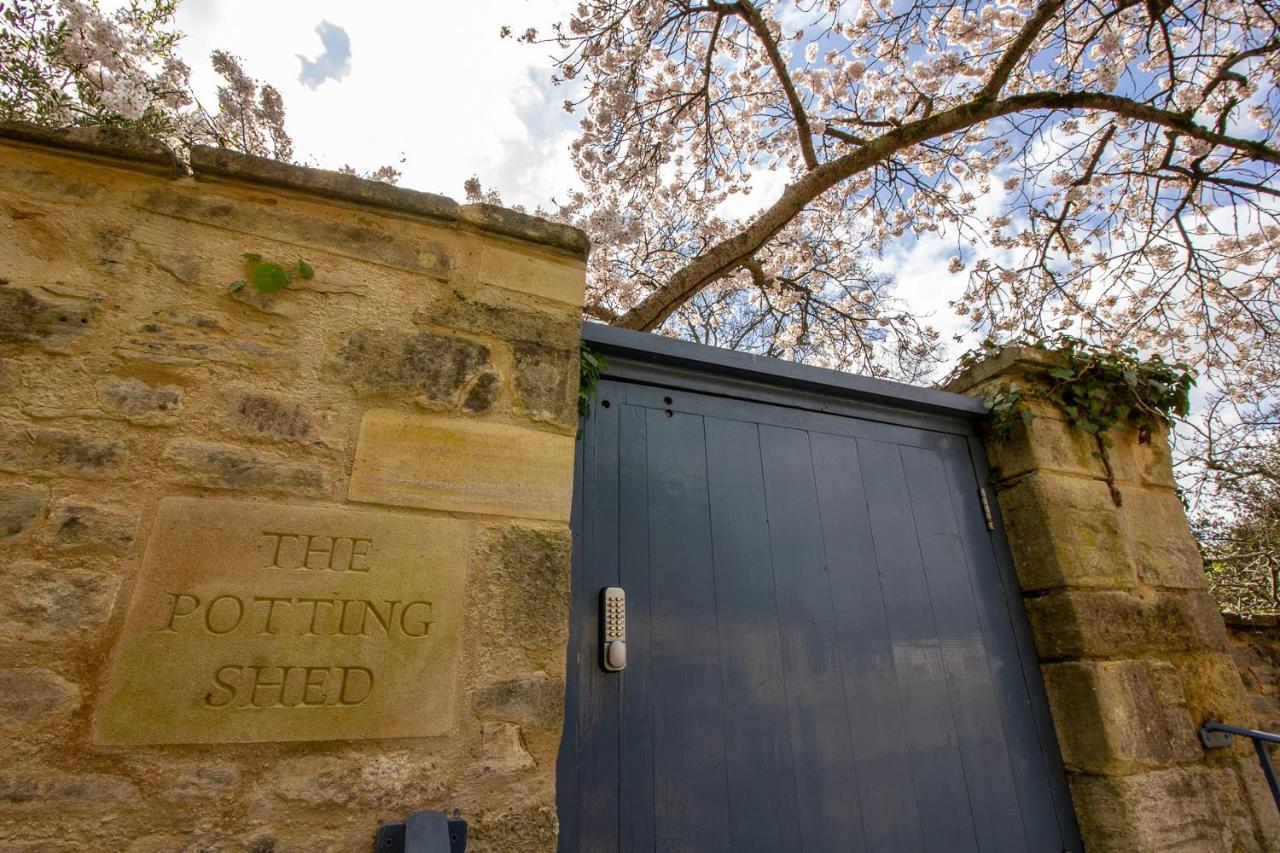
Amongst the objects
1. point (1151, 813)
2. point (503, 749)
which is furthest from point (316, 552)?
point (1151, 813)

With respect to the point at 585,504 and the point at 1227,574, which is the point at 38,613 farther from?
the point at 1227,574

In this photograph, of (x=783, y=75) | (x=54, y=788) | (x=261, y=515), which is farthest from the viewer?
(x=783, y=75)

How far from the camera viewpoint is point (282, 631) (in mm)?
1160

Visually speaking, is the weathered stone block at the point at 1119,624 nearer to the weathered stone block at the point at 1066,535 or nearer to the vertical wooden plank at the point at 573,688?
the weathered stone block at the point at 1066,535

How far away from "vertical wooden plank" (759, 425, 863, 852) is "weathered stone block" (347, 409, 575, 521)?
3.03ft

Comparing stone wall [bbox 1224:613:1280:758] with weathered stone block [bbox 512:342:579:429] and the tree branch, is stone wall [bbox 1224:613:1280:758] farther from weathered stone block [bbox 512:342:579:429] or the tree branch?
the tree branch

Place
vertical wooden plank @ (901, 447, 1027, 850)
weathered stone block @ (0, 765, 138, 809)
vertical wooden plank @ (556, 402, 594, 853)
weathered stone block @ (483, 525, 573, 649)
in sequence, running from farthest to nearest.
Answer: vertical wooden plank @ (901, 447, 1027, 850), vertical wooden plank @ (556, 402, 594, 853), weathered stone block @ (483, 525, 573, 649), weathered stone block @ (0, 765, 138, 809)

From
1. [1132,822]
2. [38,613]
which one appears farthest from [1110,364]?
[38,613]

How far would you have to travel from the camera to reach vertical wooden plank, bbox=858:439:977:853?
74.7 inches

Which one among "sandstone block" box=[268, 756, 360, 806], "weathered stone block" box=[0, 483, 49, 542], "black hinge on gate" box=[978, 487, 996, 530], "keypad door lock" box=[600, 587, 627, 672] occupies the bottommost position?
"sandstone block" box=[268, 756, 360, 806]

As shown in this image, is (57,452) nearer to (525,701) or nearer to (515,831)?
(525,701)

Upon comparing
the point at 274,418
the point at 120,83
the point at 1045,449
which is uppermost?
the point at 120,83

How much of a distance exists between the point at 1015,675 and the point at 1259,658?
145 centimetres

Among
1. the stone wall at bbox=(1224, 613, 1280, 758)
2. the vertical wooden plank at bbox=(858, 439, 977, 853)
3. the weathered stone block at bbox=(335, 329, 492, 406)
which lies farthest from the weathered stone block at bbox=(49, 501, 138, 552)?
the stone wall at bbox=(1224, 613, 1280, 758)
